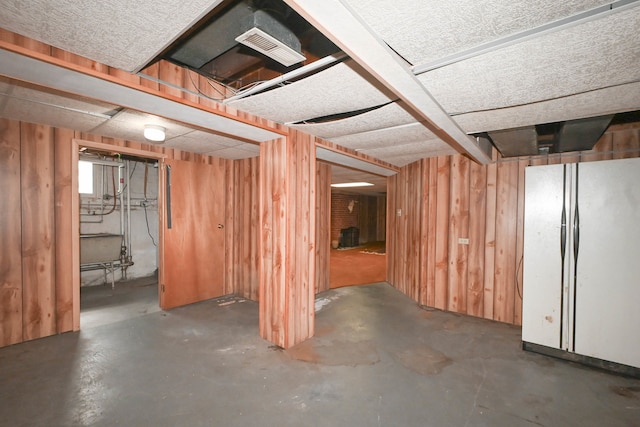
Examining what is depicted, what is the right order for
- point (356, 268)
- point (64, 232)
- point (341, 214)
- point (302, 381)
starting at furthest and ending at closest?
point (341, 214)
point (356, 268)
point (64, 232)
point (302, 381)

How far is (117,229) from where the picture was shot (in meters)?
5.40

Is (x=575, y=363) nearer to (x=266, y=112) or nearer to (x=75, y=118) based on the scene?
(x=266, y=112)

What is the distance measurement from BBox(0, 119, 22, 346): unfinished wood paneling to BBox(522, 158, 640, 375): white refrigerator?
16.9ft

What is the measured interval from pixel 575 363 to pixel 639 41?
271 centimetres

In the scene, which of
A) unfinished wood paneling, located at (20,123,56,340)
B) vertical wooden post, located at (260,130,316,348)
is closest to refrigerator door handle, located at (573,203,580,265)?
vertical wooden post, located at (260,130,316,348)

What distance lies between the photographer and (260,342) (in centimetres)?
287

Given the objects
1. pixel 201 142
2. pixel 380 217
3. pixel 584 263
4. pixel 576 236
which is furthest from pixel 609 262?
pixel 380 217

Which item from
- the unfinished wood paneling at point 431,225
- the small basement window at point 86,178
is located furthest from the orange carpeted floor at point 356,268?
the small basement window at point 86,178

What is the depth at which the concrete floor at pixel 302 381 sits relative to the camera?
6.03ft

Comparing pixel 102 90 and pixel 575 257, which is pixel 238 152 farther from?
pixel 575 257

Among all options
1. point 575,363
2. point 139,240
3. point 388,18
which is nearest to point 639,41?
point 388,18

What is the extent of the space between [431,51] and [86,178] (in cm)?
613

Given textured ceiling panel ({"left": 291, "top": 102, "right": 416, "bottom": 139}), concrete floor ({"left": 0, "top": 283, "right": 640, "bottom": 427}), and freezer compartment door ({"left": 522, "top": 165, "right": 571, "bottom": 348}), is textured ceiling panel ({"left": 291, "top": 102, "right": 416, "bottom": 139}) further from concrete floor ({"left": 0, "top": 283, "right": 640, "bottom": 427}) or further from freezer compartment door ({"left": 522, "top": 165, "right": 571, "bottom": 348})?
concrete floor ({"left": 0, "top": 283, "right": 640, "bottom": 427})

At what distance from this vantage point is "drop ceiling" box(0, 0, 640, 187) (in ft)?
3.50
